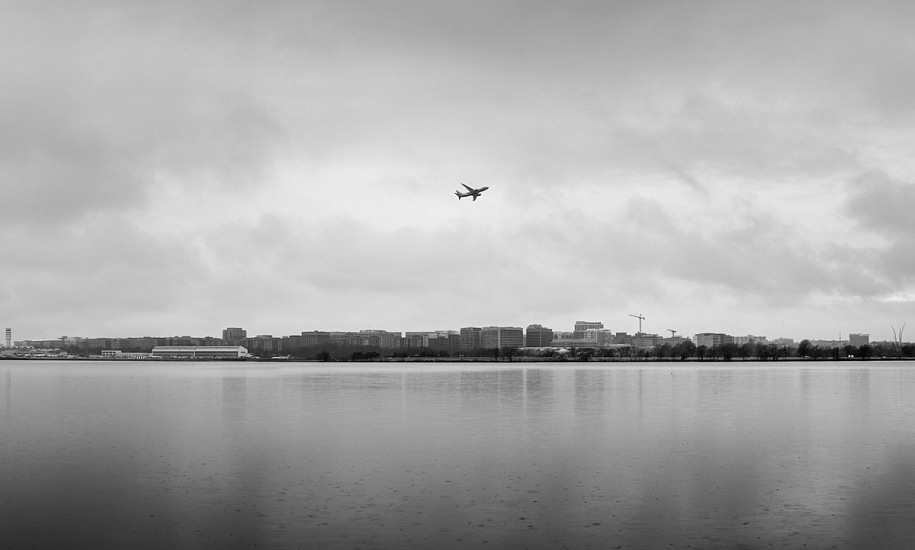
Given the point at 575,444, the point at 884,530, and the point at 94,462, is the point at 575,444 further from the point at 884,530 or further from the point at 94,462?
the point at 94,462

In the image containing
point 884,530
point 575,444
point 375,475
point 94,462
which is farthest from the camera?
point 575,444

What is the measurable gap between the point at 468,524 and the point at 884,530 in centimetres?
906

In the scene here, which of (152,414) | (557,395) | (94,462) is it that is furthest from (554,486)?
(557,395)

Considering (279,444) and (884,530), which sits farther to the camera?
(279,444)

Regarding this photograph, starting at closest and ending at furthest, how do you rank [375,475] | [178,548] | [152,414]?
[178,548]
[375,475]
[152,414]

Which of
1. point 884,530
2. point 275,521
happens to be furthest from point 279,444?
point 884,530

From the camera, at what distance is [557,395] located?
65.9 m

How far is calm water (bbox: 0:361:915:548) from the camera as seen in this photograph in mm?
18000

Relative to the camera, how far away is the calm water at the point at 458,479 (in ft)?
59.1

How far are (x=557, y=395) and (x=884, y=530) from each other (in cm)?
4789

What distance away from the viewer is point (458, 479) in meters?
24.6

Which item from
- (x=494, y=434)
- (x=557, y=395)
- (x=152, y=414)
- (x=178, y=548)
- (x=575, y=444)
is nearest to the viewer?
(x=178, y=548)

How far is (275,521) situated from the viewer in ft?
62.5

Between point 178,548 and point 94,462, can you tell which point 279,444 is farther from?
point 178,548
